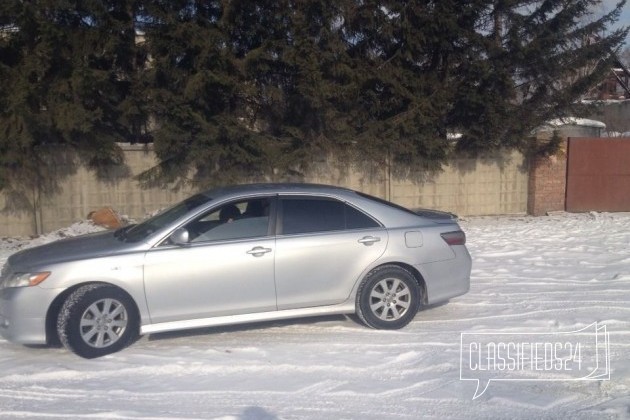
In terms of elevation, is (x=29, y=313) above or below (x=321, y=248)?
below

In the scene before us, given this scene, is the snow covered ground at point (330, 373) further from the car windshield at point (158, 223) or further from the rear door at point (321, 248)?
the car windshield at point (158, 223)

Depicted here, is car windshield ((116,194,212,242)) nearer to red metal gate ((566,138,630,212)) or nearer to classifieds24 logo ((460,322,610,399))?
classifieds24 logo ((460,322,610,399))

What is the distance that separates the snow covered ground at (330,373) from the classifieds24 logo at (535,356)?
0.07 metres

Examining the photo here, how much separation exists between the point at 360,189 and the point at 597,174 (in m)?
5.73

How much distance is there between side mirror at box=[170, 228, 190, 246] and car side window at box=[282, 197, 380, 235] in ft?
3.10

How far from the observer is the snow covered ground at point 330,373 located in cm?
452

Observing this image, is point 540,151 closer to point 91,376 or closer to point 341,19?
point 341,19

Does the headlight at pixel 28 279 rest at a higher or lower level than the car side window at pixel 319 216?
lower

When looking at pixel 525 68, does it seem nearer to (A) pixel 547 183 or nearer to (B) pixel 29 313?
(A) pixel 547 183

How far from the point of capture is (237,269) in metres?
5.90

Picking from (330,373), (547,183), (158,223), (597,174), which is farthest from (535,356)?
(597,174)

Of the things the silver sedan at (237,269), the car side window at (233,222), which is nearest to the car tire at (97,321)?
the silver sedan at (237,269)

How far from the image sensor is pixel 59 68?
1202 cm

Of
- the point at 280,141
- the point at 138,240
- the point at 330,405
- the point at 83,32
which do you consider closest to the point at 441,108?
the point at 280,141
